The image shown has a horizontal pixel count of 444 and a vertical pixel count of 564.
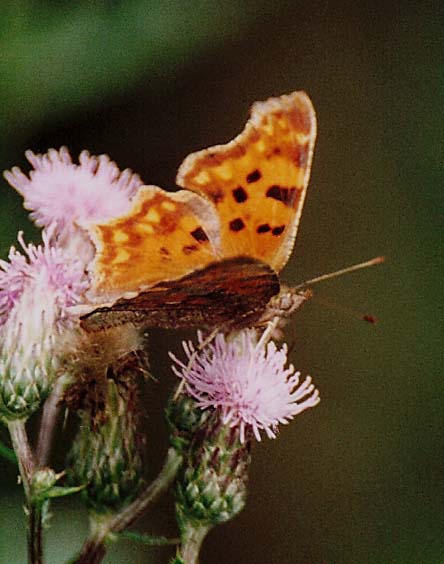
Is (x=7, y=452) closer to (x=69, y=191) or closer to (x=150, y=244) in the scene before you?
(x=150, y=244)

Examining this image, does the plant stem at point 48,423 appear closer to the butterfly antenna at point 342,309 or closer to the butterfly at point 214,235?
the butterfly at point 214,235

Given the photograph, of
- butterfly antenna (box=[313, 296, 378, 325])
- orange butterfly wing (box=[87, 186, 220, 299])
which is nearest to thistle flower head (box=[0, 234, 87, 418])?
orange butterfly wing (box=[87, 186, 220, 299])

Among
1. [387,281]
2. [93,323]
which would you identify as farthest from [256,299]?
[387,281]

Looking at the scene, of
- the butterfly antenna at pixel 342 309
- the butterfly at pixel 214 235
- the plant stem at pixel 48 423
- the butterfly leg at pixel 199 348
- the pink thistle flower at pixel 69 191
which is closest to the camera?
the butterfly at pixel 214 235

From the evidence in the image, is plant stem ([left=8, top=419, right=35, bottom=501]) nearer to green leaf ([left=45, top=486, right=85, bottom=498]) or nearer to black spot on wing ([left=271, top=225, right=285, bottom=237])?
green leaf ([left=45, top=486, right=85, bottom=498])

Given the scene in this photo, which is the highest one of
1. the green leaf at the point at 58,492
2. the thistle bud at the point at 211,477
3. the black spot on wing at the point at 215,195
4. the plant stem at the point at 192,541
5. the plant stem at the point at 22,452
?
the black spot on wing at the point at 215,195

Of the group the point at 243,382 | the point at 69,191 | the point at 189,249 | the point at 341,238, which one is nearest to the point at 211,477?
the point at 243,382

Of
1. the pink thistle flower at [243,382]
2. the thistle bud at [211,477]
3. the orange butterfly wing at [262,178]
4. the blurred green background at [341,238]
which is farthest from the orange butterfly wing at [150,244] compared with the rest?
the blurred green background at [341,238]
